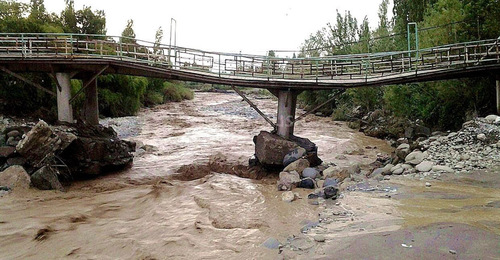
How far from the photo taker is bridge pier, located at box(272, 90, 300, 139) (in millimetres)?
17734

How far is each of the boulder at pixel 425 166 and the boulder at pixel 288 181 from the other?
435 cm

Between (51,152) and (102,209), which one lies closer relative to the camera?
(102,209)

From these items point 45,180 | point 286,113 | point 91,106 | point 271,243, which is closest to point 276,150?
point 286,113

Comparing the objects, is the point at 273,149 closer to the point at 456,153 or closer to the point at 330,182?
the point at 330,182

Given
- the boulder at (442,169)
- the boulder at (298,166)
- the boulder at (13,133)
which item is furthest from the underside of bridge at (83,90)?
the boulder at (442,169)

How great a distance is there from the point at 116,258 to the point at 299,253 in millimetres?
4150

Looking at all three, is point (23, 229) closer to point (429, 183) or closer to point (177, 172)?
point (177, 172)

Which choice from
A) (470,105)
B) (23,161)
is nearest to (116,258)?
(23,161)

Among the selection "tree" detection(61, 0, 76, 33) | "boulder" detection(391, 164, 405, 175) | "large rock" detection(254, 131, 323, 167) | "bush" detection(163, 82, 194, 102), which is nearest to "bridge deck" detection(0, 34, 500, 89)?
"large rock" detection(254, 131, 323, 167)

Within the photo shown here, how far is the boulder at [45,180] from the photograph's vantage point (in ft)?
43.4

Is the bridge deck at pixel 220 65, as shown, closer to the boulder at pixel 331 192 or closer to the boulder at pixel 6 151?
the boulder at pixel 6 151

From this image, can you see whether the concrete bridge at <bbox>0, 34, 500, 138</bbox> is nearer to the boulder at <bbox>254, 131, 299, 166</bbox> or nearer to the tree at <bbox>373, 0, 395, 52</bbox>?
the boulder at <bbox>254, 131, 299, 166</bbox>

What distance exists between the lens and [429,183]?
10.9m

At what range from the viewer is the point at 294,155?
16438 mm
